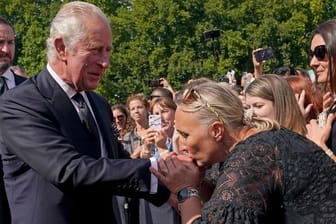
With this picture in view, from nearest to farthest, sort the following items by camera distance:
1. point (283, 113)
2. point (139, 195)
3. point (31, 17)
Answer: point (139, 195) < point (283, 113) < point (31, 17)

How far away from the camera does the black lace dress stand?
11.7 feet

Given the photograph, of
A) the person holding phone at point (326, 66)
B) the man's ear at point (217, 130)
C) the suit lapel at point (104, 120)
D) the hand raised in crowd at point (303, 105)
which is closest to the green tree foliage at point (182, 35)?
the hand raised in crowd at point (303, 105)

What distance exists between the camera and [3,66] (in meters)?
6.66

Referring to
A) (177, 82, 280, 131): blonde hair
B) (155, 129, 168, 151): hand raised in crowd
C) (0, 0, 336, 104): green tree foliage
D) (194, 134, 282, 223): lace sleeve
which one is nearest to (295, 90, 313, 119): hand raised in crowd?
(155, 129, 168, 151): hand raised in crowd

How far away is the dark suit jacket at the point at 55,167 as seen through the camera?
397 centimetres

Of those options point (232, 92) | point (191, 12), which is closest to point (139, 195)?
point (232, 92)

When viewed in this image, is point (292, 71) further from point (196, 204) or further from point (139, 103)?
point (196, 204)

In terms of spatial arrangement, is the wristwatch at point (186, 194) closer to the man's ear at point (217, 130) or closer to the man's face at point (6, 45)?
the man's ear at point (217, 130)

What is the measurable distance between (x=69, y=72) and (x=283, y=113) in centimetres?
200

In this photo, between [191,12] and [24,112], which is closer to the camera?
[24,112]

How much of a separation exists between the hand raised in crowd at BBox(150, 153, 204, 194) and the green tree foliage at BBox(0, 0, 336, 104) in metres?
49.4

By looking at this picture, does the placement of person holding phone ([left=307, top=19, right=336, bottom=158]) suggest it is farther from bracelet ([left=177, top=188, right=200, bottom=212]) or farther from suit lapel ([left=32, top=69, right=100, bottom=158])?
suit lapel ([left=32, top=69, right=100, bottom=158])

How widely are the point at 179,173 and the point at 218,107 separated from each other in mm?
453

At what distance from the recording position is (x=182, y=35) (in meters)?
58.3
